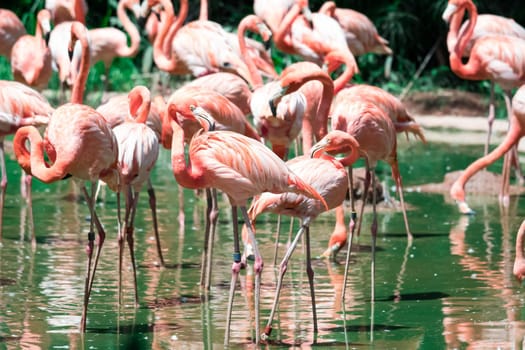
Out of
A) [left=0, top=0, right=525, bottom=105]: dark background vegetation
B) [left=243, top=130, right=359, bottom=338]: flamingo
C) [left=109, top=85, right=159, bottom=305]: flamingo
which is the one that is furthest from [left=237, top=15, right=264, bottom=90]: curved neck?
[left=0, top=0, right=525, bottom=105]: dark background vegetation

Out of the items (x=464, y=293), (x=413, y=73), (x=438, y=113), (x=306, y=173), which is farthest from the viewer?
(x=413, y=73)

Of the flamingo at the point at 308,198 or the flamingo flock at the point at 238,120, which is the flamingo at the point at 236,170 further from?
the flamingo at the point at 308,198

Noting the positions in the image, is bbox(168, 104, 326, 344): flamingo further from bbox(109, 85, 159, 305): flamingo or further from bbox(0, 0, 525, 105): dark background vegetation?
bbox(0, 0, 525, 105): dark background vegetation

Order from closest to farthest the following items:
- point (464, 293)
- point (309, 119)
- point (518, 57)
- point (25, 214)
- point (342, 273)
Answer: point (464, 293)
point (342, 273)
point (309, 119)
point (25, 214)
point (518, 57)

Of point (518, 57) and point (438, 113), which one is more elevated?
point (518, 57)

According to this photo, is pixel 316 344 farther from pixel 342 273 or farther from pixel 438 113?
pixel 438 113

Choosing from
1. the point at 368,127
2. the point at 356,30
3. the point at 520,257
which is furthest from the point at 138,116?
the point at 356,30

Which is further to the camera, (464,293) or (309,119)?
(309,119)

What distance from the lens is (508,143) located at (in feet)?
25.1

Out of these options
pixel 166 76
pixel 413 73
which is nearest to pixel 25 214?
pixel 166 76

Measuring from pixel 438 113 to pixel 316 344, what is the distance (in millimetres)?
8555

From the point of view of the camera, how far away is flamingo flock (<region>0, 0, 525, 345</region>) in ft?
16.3

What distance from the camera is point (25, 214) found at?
811 cm

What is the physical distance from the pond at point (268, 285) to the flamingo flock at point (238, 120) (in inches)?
5.9
